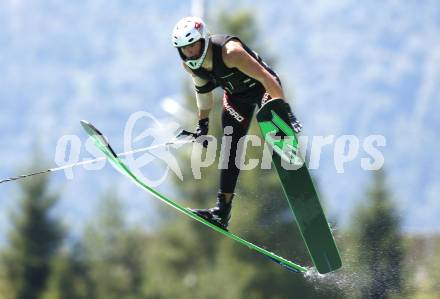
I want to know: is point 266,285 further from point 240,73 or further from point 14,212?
point 240,73

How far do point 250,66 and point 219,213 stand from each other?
2.49 m

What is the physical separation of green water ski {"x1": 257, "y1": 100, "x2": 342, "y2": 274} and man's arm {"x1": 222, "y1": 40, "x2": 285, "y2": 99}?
516 mm

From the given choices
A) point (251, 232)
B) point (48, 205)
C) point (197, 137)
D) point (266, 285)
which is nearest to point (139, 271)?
point (48, 205)

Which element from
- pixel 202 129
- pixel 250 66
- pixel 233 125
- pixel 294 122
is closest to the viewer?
pixel 294 122

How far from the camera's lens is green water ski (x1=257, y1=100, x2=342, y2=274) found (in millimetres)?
14188

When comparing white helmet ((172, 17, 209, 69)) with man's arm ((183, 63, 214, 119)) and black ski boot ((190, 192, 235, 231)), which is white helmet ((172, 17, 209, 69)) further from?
black ski boot ((190, 192, 235, 231))

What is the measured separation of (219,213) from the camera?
1505 cm

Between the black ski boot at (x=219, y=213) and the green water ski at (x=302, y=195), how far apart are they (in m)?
0.92

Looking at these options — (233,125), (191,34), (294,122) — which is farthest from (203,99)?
(294,122)

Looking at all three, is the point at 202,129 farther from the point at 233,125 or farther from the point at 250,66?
the point at 250,66

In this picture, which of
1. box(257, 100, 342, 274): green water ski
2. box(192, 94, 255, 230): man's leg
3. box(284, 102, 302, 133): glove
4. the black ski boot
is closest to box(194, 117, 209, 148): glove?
box(192, 94, 255, 230): man's leg

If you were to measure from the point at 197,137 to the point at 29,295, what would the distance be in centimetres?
2877

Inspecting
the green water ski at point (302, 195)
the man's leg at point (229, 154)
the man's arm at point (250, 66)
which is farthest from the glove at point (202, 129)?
the man's arm at point (250, 66)

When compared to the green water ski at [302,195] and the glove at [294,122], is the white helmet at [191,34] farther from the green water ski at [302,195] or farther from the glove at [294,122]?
the glove at [294,122]
